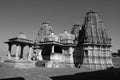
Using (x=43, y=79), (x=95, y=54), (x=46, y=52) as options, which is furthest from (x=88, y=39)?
(x=43, y=79)

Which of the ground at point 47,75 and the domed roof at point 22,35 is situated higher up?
the domed roof at point 22,35

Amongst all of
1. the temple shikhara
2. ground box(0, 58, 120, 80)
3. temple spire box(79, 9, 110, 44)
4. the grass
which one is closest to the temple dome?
the temple shikhara

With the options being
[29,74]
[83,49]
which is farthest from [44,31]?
[29,74]

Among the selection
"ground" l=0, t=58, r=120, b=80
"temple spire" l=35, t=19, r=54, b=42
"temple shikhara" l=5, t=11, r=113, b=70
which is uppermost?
"temple spire" l=35, t=19, r=54, b=42

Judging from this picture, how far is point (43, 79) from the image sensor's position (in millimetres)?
13984

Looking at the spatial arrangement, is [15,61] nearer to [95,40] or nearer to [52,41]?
[52,41]

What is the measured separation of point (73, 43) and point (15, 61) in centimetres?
1641

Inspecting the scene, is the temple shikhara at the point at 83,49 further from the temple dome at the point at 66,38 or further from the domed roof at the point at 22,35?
the domed roof at the point at 22,35

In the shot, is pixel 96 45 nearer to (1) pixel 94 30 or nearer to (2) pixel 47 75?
(1) pixel 94 30

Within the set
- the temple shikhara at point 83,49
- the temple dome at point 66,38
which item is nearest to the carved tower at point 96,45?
the temple shikhara at point 83,49

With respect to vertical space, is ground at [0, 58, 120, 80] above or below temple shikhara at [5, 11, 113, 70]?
below

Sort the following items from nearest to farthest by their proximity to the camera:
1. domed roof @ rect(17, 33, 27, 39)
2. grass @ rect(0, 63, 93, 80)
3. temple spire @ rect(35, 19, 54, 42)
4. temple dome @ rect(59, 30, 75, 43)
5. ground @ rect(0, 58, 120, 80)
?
ground @ rect(0, 58, 120, 80)
grass @ rect(0, 63, 93, 80)
domed roof @ rect(17, 33, 27, 39)
temple dome @ rect(59, 30, 75, 43)
temple spire @ rect(35, 19, 54, 42)

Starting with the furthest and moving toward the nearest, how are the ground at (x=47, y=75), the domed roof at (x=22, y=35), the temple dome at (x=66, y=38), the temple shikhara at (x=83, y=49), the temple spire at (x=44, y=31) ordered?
the temple spire at (x=44, y=31) → the temple dome at (x=66, y=38) → the temple shikhara at (x=83, y=49) → the domed roof at (x=22, y=35) → the ground at (x=47, y=75)

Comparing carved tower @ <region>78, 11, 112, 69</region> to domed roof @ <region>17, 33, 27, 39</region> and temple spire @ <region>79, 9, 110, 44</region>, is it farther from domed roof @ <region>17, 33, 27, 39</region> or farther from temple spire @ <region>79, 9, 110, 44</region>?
domed roof @ <region>17, 33, 27, 39</region>
